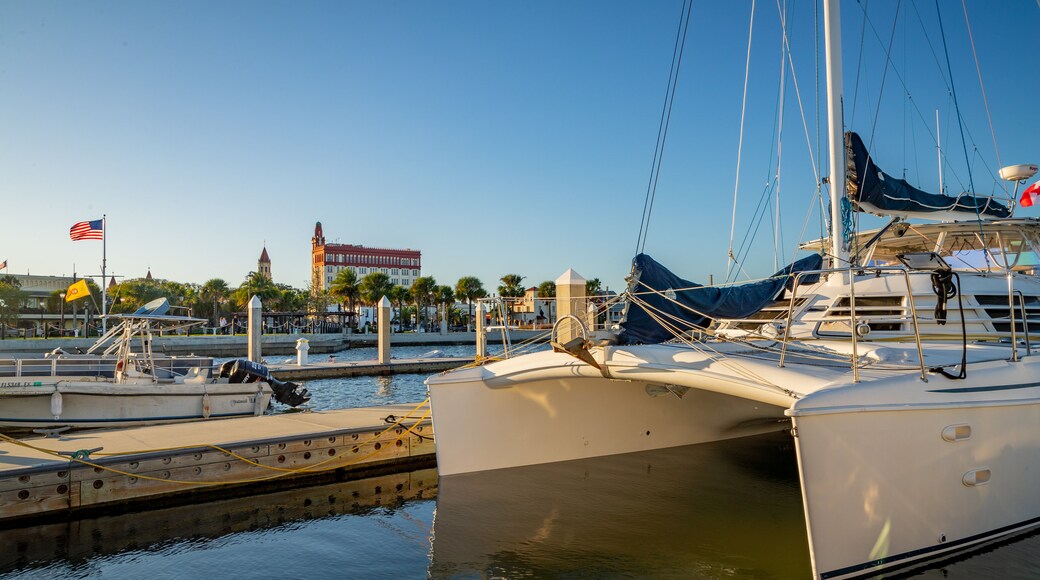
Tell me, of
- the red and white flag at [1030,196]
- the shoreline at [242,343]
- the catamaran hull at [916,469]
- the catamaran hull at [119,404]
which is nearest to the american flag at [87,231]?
the shoreline at [242,343]

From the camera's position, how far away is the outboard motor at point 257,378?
15.0 metres

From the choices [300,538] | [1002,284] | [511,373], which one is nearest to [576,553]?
[511,373]

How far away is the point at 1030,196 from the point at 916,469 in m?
8.49

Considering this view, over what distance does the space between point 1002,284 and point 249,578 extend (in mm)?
9213

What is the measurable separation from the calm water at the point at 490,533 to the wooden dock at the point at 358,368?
52.5ft

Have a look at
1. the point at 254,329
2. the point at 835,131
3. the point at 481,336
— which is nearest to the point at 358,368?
the point at 254,329

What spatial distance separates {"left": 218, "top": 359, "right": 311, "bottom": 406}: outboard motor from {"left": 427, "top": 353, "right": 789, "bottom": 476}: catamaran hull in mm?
8614

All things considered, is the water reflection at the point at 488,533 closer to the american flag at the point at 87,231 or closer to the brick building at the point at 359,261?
the american flag at the point at 87,231

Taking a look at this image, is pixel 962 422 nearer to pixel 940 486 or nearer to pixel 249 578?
pixel 940 486

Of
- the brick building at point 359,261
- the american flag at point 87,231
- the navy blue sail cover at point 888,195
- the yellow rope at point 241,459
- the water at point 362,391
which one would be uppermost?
the brick building at point 359,261

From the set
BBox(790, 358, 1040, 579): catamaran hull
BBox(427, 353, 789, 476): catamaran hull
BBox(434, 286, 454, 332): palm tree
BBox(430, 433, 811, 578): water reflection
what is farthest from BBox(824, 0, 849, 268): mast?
BBox(434, 286, 454, 332): palm tree

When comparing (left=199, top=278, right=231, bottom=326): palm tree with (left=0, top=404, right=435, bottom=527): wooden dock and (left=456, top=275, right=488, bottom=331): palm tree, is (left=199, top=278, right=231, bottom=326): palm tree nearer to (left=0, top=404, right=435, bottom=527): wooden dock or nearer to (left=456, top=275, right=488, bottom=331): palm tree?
(left=456, top=275, right=488, bottom=331): palm tree

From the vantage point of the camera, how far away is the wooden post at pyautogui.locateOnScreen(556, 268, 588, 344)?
7.49 metres

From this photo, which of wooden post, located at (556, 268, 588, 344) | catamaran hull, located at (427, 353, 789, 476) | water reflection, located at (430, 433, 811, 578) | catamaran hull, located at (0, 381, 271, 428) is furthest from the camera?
catamaran hull, located at (0, 381, 271, 428)
